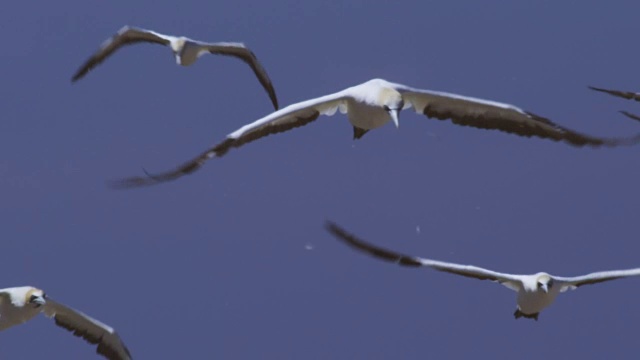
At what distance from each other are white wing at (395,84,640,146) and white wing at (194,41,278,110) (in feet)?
19.3

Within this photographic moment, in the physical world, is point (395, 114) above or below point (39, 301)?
above

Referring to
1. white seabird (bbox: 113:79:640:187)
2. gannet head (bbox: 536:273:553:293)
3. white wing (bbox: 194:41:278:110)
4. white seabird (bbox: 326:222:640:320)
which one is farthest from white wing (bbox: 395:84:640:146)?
white wing (bbox: 194:41:278:110)

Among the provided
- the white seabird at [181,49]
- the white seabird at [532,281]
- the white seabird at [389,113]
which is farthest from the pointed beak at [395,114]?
the white seabird at [181,49]

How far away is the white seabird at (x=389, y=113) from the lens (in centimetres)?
2156

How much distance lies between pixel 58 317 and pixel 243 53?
5.98m

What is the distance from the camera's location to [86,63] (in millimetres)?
29641

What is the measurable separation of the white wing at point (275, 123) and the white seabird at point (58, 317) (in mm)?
4794

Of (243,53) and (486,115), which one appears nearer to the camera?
(486,115)

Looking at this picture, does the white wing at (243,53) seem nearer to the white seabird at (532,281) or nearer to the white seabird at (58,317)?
the white seabird at (58,317)

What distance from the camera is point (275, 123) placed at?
73.0ft

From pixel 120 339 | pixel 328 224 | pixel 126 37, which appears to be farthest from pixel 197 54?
pixel 328 224

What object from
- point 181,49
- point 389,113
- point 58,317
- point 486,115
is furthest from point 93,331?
point 486,115

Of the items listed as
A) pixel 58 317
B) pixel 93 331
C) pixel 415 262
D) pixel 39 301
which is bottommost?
pixel 93 331

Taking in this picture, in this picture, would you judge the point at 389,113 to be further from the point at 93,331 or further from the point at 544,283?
the point at 93,331
